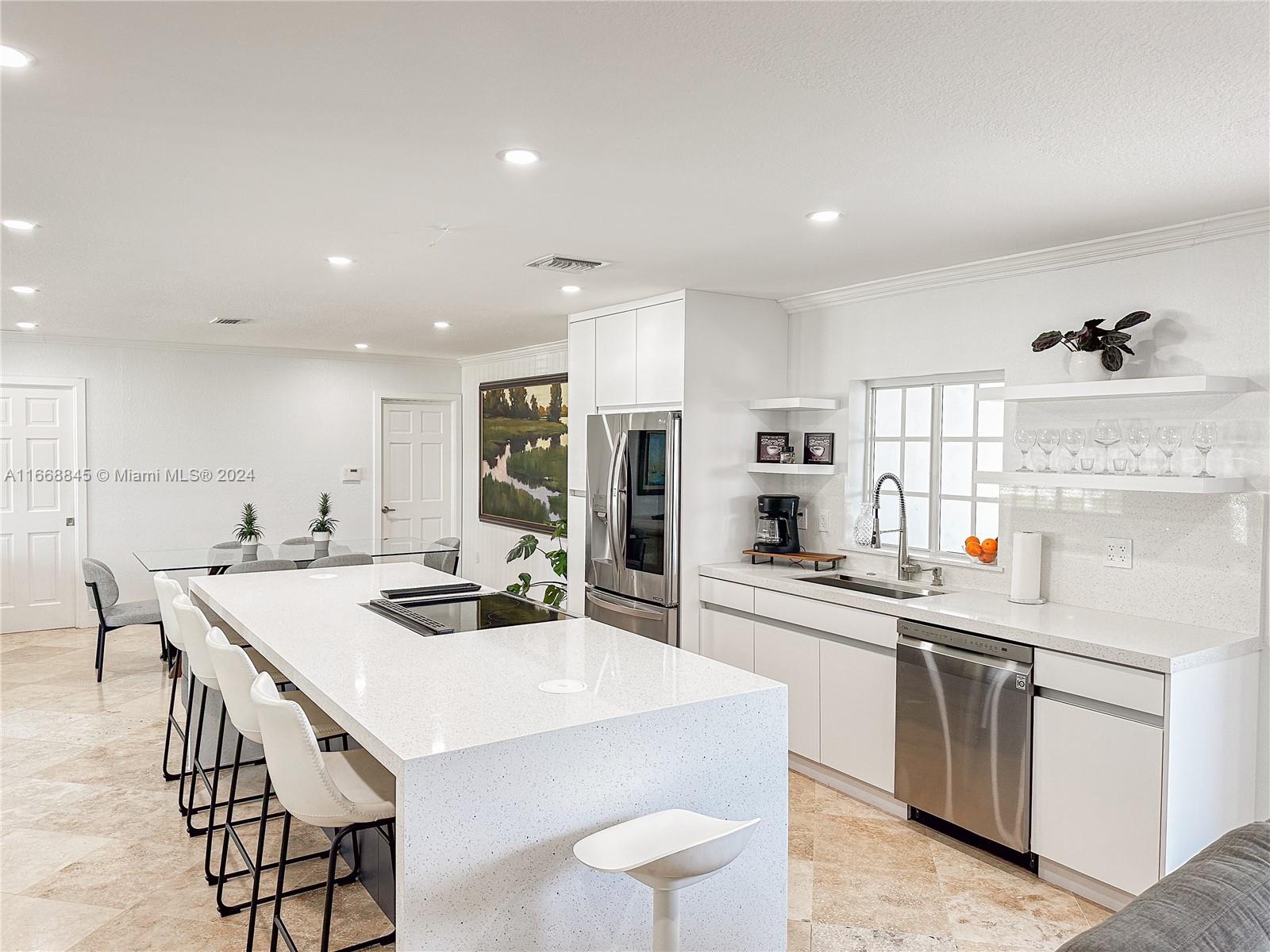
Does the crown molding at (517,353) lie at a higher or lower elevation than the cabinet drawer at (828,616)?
higher

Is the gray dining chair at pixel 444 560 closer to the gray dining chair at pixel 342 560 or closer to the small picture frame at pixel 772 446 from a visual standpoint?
the gray dining chair at pixel 342 560

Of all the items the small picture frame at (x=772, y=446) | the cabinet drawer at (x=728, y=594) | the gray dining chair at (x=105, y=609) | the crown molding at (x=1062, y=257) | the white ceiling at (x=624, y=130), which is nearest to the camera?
the white ceiling at (x=624, y=130)

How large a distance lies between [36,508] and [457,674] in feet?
20.5

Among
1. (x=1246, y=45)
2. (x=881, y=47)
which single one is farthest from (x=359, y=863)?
(x=1246, y=45)

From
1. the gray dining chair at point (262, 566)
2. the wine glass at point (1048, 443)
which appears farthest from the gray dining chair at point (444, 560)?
the wine glass at point (1048, 443)

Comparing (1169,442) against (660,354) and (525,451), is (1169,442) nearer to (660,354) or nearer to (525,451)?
(660,354)

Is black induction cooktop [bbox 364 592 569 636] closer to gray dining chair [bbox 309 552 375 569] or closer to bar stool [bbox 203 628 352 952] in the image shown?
bar stool [bbox 203 628 352 952]

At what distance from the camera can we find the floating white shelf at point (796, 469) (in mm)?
4496

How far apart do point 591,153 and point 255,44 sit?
3.11ft

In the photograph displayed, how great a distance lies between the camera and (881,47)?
1.80 metres

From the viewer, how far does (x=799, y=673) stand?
161 inches

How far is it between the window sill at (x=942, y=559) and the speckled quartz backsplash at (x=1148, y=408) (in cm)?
2

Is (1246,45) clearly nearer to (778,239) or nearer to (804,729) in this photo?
(778,239)

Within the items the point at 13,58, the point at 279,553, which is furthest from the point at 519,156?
the point at 279,553
